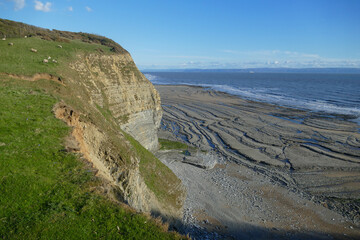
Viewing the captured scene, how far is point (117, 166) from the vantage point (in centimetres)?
1406

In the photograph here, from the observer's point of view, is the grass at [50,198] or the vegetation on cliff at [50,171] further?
the vegetation on cliff at [50,171]

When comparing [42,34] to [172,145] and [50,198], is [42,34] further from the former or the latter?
[50,198]

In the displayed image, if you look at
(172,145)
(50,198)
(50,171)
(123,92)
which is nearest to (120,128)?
(123,92)

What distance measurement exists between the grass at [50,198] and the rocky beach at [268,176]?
13.1m

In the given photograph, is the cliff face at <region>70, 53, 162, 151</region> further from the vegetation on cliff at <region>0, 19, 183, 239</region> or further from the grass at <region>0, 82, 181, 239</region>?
the grass at <region>0, 82, 181, 239</region>

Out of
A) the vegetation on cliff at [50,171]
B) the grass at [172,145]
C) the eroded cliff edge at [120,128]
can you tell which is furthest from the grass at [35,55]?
the grass at [172,145]

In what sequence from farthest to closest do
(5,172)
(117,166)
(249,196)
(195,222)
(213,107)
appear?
1. (213,107)
2. (249,196)
3. (195,222)
4. (117,166)
5. (5,172)

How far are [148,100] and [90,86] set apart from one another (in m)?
10.5

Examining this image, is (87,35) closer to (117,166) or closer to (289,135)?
(117,166)

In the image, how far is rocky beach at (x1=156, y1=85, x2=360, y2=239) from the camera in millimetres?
21750

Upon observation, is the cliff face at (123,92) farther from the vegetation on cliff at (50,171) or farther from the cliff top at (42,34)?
the vegetation on cliff at (50,171)

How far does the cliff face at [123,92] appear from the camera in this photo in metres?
23.8

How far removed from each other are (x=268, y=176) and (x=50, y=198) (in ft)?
94.5

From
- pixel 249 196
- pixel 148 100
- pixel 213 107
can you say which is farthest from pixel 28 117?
pixel 213 107
